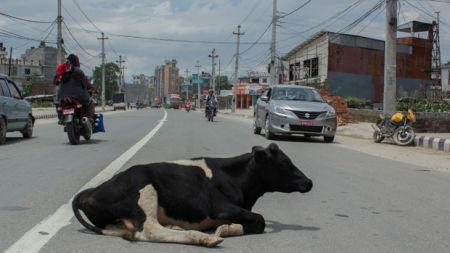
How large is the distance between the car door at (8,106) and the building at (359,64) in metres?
37.3

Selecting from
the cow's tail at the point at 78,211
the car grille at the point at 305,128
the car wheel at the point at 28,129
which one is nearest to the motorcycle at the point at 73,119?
the car wheel at the point at 28,129

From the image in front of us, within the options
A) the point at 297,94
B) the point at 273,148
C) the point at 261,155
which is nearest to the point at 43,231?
the point at 261,155

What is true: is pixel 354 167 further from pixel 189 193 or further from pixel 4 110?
pixel 4 110

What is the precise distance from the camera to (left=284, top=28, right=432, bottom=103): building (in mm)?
50969

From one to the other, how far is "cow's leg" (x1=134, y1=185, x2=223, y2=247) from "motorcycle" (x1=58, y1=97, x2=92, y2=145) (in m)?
8.77

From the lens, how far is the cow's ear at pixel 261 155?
4.88 meters

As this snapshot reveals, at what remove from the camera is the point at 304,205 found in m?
6.73

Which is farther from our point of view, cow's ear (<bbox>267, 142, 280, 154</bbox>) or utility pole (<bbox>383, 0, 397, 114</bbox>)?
utility pole (<bbox>383, 0, 397, 114</bbox>)

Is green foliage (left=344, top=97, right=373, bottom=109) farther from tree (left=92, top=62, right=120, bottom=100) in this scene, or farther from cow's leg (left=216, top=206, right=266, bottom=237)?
tree (left=92, top=62, right=120, bottom=100)

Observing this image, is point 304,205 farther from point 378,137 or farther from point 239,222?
point 378,137

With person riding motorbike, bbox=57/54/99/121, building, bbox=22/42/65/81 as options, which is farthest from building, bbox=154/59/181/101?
person riding motorbike, bbox=57/54/99/121

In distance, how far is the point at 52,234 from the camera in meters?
4.95

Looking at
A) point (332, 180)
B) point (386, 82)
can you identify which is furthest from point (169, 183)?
point (386, 82)

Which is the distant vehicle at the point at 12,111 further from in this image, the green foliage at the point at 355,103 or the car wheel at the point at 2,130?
the green foliage at the point at 355,103
